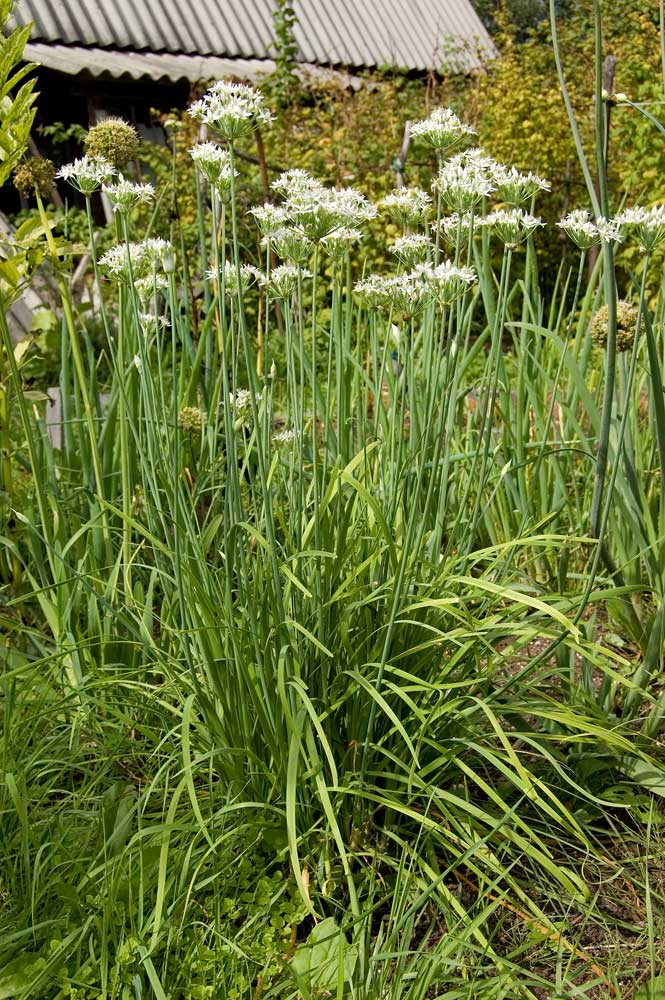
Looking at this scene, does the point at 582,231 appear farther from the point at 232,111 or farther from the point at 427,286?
the point at 232,111

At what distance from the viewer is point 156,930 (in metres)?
1.46

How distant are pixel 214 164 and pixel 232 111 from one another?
151 millimetres

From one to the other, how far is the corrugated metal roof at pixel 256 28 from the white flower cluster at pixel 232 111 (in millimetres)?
8839

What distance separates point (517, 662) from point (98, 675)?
1.07 m

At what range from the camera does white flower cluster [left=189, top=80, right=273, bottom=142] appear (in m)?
1.51

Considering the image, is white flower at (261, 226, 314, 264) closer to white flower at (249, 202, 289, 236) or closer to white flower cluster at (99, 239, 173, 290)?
white flower at (249, 202, 289, 236)

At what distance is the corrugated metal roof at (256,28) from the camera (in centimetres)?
1105

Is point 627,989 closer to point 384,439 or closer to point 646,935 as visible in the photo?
point 646,935

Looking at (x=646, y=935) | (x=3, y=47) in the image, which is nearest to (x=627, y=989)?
(x=646, y=935)

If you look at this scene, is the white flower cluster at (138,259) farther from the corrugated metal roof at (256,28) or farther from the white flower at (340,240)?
the corrugated metal roof at (256,28)

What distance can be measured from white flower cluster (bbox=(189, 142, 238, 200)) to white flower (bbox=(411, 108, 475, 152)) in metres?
0.39

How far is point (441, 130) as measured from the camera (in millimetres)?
1752

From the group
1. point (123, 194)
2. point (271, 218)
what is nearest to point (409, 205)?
point (271, 218)

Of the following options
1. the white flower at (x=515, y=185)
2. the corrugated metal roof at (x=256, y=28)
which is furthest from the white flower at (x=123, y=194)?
the corrugated metal roof at (x=256, y=28)
